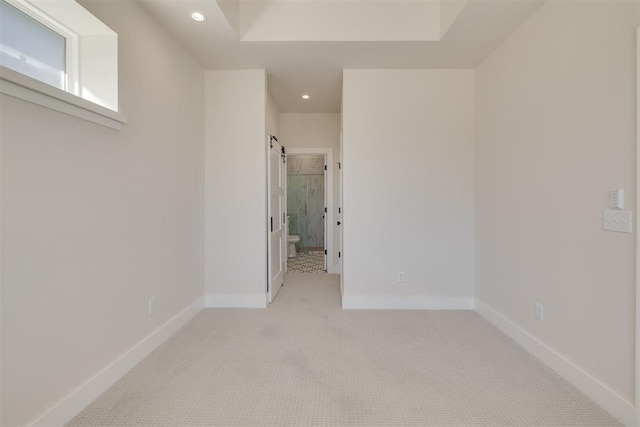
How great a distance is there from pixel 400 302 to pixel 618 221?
193 centimetres

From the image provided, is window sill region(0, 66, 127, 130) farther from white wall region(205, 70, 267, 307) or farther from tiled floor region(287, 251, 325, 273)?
tiled floor region(287, 251, 325, 273)

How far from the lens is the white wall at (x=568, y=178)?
1471 mm

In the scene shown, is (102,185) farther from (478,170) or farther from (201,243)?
(478,170)

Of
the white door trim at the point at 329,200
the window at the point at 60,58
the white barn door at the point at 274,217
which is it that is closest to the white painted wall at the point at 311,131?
the white door trim at the point at 329,200

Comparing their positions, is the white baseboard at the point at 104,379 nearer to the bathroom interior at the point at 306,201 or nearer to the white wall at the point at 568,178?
the white wall at the point at 568,178

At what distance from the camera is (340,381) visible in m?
1.74

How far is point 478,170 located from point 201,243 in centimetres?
307

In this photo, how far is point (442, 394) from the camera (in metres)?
1.62

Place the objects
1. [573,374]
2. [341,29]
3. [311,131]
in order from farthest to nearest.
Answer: [311,131] → [341,29] → [573,374]

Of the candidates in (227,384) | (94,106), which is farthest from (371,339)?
(94,106)

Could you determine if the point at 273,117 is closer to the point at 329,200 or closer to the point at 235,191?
the point at 235,191

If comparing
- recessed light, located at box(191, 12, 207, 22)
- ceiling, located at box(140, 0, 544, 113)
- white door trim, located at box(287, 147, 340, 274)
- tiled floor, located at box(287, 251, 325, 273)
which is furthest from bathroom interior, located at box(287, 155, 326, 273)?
recessed light, located at box(191, 12, 207, 22)

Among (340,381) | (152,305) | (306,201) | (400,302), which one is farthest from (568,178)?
(306,201)

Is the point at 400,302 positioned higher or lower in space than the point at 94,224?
lower
